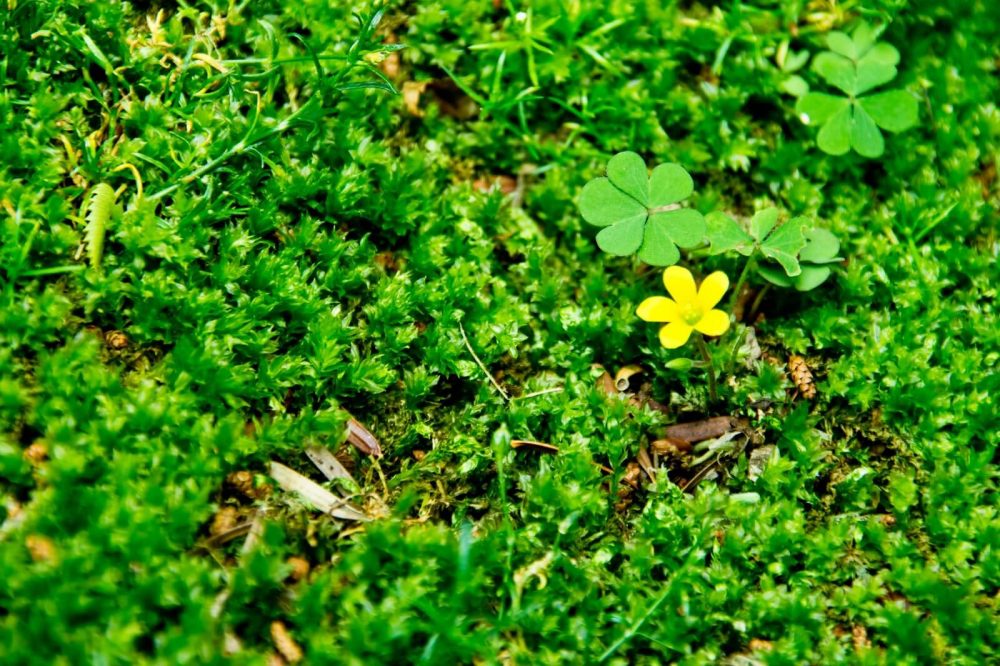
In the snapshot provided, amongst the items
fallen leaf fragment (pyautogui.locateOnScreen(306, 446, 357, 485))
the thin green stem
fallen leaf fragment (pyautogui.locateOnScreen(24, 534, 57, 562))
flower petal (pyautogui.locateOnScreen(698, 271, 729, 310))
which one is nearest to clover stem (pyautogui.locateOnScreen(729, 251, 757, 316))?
flower petal (pyautogui.locateOnScreen(698, 271, 729, 310))

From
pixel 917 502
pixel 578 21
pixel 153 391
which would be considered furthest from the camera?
pixel 578 21

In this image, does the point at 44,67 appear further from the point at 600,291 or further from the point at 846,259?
the point at 846,259

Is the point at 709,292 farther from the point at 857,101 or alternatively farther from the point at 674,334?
the point at 857,101

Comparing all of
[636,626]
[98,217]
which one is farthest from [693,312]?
[98,217]

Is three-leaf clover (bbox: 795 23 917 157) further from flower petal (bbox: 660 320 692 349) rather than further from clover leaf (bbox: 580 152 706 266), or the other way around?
flower petal (bbox: 660 320 692 349)

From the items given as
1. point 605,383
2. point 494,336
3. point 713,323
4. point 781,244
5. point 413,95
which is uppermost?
point 413,95

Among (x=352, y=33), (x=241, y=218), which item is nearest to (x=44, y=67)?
(x=241, y=218)

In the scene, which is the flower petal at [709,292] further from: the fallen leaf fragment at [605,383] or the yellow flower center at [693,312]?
the fallen leaf fragment at [605,383]
